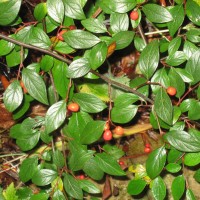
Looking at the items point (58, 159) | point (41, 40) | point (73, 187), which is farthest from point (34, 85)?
point (73, 187)

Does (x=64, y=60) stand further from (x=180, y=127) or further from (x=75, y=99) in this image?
(x=180, y=127)

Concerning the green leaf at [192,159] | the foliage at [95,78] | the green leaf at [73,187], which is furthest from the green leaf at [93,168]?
the green leaf at [192,159]

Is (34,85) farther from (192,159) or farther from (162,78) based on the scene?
(192,159)

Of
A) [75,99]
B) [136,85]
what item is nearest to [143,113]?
[136,85]

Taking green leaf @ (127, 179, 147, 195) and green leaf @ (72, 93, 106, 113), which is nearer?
green leaf @ (72, 93, 106, 113)

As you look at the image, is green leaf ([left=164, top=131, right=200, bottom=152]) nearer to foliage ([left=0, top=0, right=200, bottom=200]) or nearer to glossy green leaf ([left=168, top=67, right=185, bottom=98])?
foliage ([left=0, top=0, right=200, bottom=200])

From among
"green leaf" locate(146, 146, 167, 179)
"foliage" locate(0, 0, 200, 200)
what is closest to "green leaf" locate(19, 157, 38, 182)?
"foliage" locate(0, 0, 200, 200)

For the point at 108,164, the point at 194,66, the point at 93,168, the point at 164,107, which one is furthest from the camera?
the point at 93,168
